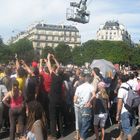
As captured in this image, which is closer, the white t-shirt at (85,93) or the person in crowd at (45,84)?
the white t-shirt at (85,93)

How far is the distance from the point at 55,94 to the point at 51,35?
581 feet

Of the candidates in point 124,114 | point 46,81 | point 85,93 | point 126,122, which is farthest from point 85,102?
point 46,81

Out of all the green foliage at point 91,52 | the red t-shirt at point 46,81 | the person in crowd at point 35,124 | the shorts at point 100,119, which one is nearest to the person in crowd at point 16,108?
the red t-shirt at point 46,81

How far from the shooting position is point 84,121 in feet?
35.5

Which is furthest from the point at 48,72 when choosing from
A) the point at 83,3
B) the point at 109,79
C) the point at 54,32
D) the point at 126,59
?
the point at 54,32

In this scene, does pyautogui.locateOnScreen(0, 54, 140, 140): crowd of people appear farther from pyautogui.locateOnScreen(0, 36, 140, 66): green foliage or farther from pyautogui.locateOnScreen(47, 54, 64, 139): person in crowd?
pyautogui.locateOnScreen(0, 36, 140, 66): green foliage

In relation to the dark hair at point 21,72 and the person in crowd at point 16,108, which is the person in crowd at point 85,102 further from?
the dark hair at point 21,72

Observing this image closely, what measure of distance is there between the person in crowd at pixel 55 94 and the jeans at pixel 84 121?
1.55 m

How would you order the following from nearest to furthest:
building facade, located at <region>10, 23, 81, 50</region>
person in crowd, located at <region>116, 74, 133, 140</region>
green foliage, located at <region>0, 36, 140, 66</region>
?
person in crowd, located at <region>116, 74, 133, 140</region> < green foliage, located at <region>0, 36, 140, 66</region> < building facade, located at <region>10, 23, 81, 50</region>

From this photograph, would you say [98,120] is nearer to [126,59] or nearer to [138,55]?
[138,55]

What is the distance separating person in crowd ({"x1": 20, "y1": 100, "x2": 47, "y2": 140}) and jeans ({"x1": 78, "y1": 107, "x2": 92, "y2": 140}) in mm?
4065

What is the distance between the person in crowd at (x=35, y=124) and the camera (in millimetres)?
6434

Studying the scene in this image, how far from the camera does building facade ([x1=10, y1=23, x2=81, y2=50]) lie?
18425 centimetres

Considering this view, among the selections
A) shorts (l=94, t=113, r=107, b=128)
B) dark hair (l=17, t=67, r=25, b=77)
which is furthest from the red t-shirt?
shorts (l=94, t=113, r=107, b=128)
